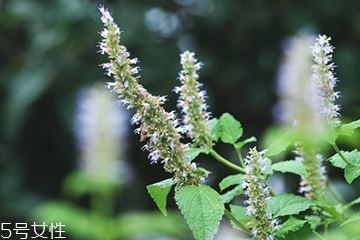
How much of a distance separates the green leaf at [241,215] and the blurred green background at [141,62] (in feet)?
7.32

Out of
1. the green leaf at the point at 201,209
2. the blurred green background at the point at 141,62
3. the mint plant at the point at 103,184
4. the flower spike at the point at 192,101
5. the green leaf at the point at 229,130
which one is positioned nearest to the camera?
the mint plant at the point at 103,184

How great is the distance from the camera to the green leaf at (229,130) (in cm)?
119

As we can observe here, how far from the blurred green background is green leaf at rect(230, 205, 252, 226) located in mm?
2232

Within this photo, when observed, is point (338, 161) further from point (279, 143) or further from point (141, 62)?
point (141, 62)

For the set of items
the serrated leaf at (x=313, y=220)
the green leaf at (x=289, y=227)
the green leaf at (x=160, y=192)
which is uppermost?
the green leaf at (x=160, y=192)

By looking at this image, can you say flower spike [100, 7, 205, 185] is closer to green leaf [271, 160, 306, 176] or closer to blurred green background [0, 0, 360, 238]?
green leaf [271, 160, 306, 176]

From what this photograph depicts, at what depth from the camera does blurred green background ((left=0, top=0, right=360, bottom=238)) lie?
338 cm

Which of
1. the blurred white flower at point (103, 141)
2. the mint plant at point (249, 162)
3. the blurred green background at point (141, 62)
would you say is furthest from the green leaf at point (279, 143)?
the blurred green background at point (141, 62)

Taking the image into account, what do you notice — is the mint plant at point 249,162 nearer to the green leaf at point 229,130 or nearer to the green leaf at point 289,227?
the green leaf at point 289,227

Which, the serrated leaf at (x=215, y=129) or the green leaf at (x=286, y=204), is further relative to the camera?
the serrated leaf at (x=215, y=129)

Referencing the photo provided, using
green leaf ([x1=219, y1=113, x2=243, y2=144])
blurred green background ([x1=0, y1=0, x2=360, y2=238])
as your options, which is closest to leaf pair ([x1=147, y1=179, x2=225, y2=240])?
green leaf ([x1=219, y1=113, x2=243, y2=144])

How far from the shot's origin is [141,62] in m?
3.42

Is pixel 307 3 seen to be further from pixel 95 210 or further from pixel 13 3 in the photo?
pixel 95 210

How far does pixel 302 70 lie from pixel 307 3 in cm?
276
